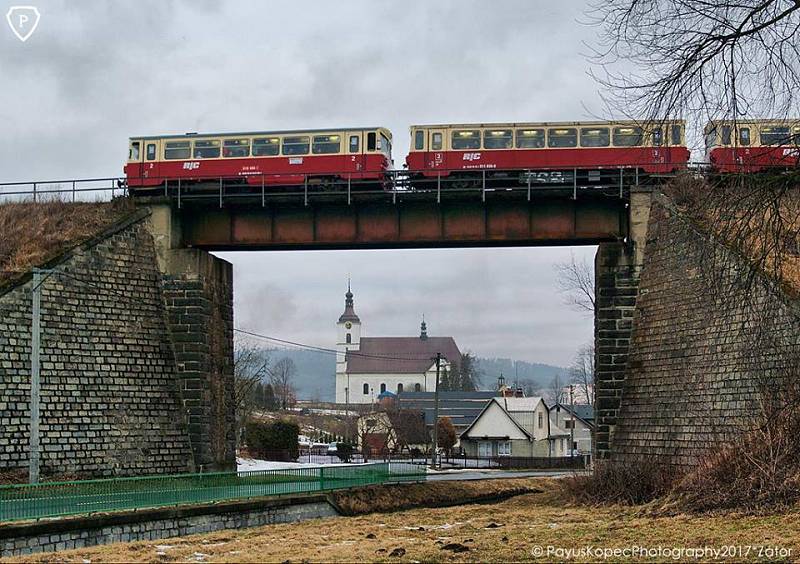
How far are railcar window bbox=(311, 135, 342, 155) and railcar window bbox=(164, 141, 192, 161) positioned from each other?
5.66 m

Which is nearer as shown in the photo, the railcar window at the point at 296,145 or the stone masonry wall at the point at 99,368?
the stone masonry wall at the point at 99,368

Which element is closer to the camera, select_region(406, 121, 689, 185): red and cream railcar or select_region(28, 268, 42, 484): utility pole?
select_region(28, 268, 42, 484): utility pole

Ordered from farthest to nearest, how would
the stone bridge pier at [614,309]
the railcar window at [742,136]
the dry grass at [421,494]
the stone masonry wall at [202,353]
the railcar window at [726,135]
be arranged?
the stone masonry wall at [202,353] < the stone bridge pier at [614,309] < the dry grass at [421,494] < the railcar window at [742,136] < the railcar window at [726,135]

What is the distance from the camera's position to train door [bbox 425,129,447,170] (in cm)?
4359

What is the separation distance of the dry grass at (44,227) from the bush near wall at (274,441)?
2804cm

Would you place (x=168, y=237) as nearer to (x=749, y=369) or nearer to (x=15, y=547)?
(x=15, y=547)

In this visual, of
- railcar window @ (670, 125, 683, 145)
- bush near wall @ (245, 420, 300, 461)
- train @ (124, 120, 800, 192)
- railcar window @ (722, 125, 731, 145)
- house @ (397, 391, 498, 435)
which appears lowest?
bush near wall @ (245, 420, 300, 461)

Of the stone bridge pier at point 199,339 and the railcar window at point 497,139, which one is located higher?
the railcar window at point 497,139

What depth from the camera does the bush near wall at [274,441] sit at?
218 ft

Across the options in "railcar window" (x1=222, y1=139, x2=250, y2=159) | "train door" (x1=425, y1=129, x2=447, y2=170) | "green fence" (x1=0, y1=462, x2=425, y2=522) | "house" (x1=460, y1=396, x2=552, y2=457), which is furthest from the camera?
"house" (x1=460, y1=396, x2=552, y2=457)

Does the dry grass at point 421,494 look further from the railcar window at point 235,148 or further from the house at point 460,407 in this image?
the house at point 460,407

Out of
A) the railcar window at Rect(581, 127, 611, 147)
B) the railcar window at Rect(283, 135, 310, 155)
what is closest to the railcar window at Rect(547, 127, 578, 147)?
the railcar window at Rect(581, 127, 611, 147)

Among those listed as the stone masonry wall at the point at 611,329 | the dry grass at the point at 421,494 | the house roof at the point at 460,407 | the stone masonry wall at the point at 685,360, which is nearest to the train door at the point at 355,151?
the stone masonry wall at the point at 611,329

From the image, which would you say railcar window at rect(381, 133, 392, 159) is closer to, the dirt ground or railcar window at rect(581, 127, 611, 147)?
railcar window at rect(581, 127, 611, 147)
